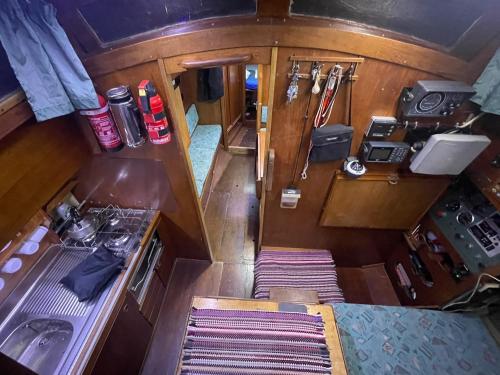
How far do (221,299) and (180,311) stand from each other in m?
0.90

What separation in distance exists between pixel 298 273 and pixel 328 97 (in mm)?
1492

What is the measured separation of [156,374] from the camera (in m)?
1.81

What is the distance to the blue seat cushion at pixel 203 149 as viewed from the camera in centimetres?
283

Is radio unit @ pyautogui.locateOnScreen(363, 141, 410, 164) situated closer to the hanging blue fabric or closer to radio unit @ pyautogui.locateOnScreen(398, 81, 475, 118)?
radio unit @ pyautogui.locateOnScreen(398, 81, 475, 118)

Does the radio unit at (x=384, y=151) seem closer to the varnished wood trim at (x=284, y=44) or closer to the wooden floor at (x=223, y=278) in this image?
the varnished wood trim at (x=284, y=44)

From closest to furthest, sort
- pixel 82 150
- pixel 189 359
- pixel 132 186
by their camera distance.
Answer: pixel 189 359
pixel 82 150
pixel 132 186

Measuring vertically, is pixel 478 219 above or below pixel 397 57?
below

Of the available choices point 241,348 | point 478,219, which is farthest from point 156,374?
point 478,219

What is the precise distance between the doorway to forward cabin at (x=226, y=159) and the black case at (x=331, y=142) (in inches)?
47.1

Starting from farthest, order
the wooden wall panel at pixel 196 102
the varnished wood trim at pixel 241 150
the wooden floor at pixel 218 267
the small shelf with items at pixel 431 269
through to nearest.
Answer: the varnished wood trim at pixel 241 150, the wooden wall panel at pixel 196 102, the wooden floor at pixel 218 267, the small shelf with items at pixel 431 269

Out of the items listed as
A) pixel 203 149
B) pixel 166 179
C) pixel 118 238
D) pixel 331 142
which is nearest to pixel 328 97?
Result: pixel 331 142

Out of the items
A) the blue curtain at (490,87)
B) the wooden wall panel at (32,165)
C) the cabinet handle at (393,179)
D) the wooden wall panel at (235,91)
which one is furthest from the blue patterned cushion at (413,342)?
the wooden wall panel at (235,91)

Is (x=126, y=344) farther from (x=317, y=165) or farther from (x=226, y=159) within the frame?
(x=226, y=159)

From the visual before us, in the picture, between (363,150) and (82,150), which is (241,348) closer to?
(363,150)
